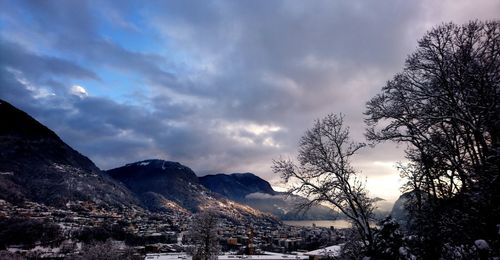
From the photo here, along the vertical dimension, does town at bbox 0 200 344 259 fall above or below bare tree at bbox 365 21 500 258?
below

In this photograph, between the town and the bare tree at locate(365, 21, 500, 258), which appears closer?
the bare tree at locate(365, 21, 500, 258)

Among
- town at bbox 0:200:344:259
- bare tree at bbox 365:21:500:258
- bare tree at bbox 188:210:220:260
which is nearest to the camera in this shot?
bare tree at bbox 365:21:500:258

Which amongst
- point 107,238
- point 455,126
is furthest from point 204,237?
point 107,238

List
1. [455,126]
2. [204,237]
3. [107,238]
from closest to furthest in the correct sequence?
[455,126] < [204,237] < [107,238]

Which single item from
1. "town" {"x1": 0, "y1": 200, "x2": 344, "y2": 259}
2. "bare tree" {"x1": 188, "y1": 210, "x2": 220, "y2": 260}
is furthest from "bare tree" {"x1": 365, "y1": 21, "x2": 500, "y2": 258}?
"town" {"x1": 0, "y1": 200, "x2": 344, "y2": 259}

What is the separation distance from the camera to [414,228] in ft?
35.8

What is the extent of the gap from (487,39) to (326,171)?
739 centimetres

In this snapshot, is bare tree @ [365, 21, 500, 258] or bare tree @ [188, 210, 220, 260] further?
bare tree @ [188, 210, 220, 260]

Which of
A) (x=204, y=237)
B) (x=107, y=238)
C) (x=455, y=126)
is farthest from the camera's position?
(x=107, y=238)

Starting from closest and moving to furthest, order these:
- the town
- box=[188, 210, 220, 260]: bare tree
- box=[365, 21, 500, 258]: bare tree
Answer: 1. box=[365, 21, 500, 258]: bare tree
2. box=[188, 210, 220, 260]: bare tree
3. the town

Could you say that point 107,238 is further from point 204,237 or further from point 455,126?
point 455,126

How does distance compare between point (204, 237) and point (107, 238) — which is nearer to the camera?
point (204, 237)

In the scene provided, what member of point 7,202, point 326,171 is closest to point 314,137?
point 326,171

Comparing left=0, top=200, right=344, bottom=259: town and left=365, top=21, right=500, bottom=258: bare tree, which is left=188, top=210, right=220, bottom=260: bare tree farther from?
left=0, top=200, right=344, bottom=259: town
